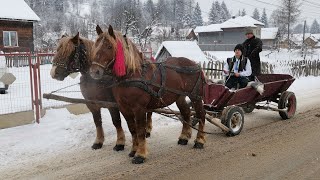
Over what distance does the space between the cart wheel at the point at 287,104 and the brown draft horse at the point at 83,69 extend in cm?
414

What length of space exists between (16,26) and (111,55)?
28989mm

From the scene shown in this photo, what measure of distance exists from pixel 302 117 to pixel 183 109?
11.9 feet

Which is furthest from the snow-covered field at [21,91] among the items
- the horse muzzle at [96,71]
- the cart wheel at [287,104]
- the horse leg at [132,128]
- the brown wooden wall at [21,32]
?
the brown wooden wall at [21,32]

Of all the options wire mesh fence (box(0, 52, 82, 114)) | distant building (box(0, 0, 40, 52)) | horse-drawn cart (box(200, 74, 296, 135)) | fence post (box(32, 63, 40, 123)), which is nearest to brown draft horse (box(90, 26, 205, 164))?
horse-drawn cart (box(200, 74, 296, 135))

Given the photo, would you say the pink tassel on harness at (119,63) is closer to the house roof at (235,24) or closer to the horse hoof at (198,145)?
the horse hoof at (198,145)

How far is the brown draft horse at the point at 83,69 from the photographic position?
5.38 metres

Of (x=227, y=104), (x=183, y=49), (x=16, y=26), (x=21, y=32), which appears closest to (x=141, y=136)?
(x=227, y=104)

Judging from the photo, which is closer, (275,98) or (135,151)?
(135,151)

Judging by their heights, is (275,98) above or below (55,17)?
below

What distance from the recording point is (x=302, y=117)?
333 inches

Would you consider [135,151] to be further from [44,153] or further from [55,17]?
[55,17]

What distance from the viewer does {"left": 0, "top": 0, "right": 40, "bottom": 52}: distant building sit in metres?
29.6

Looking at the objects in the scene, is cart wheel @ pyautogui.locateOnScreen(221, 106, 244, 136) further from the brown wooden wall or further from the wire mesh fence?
the brown wooden wall

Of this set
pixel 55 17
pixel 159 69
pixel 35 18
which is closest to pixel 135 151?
pixel 159 69
